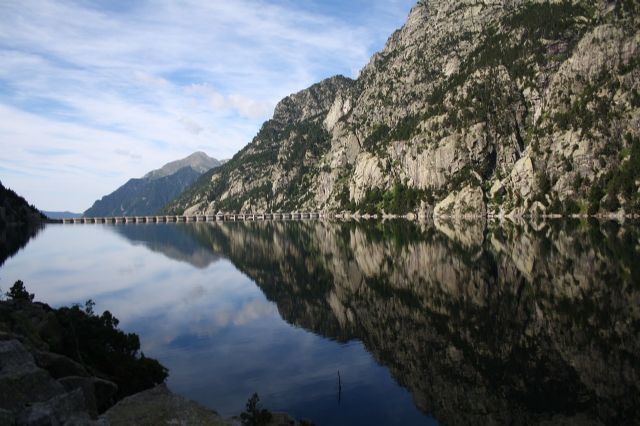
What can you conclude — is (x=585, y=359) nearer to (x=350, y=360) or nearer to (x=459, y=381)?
(x=459, y=381)

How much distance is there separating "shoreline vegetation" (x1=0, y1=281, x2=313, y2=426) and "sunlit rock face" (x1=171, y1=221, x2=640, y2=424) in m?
15.1

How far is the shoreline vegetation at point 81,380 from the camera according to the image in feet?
58.4

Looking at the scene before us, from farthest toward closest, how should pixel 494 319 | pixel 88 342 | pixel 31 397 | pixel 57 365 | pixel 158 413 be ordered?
1. pixel 494 319
2. pixel 88 342
3. pixel 57 365
4. pixel 158 413
5. pixel 31 397

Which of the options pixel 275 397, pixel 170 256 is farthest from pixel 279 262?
pixel 275 397

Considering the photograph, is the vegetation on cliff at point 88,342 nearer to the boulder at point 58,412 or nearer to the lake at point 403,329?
the lake at point 403,329

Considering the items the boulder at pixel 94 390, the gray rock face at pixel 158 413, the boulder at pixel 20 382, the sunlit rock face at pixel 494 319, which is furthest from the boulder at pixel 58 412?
the sunlit rock face at pixel 494 319

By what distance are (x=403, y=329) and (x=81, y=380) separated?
33.6 m

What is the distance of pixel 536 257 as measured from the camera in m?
85.5

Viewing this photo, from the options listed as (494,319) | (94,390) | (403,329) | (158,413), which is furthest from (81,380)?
(494,319)

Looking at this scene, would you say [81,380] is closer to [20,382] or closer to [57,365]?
[57,365]

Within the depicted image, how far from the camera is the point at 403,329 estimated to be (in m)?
50.0

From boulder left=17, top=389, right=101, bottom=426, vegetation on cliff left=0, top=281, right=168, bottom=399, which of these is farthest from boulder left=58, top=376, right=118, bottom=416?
vegetation on cliff left=0, top=281, right=168, bottom=399

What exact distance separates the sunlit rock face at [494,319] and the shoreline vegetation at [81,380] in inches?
594

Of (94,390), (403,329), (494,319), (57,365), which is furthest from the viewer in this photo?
(403,329)
